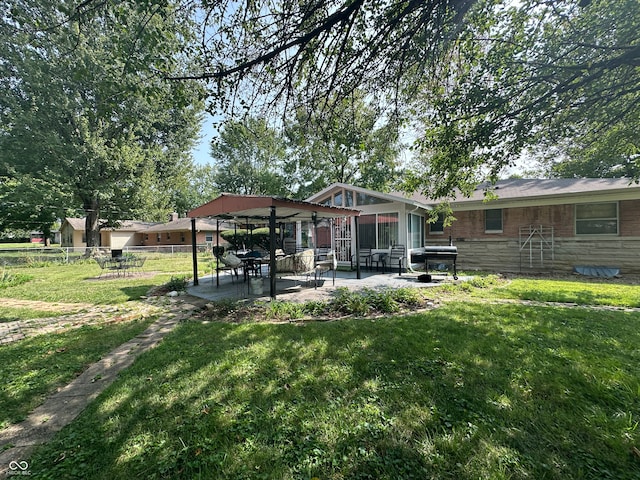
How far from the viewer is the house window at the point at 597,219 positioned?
439 inches

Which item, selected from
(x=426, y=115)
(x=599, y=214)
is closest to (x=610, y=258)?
(x=599, y=214)

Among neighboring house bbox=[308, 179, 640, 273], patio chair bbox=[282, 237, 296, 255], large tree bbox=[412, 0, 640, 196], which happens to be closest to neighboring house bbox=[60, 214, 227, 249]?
patio chair bbox=[282, 237, 296, 255]

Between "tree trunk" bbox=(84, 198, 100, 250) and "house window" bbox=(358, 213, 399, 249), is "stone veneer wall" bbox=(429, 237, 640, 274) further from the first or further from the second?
"tree trunk" bbox=(84, 198, 100, 250)

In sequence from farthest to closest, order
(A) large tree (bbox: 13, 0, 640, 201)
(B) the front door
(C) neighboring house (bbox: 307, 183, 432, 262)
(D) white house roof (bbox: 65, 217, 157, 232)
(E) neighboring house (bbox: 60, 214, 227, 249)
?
(D) white house roof (bbox: 65, 217, 157, 232)
(E) neighboring house (bbox: 60, 214, 227, 249)
(B) the front door
(C) neighboring house (bbox: 307, 183, 432, 262)
(A) large tree (bbox: 13, 0, 640, 201)

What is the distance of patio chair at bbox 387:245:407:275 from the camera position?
11.5 meters

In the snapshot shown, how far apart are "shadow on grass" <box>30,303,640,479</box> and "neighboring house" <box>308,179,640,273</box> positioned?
8.33 m

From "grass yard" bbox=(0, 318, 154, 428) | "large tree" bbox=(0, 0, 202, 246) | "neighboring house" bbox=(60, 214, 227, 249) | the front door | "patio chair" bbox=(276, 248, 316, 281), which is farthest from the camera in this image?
"neighboring house" bbox=(60, 214, 227, 249)

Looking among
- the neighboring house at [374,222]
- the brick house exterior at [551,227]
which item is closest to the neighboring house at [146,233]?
the neighboring house at [374,222]

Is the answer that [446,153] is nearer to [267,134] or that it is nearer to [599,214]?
[267,134]

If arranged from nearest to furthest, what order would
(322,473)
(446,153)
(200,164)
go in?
1. (322,473)
2. (446,153)
3. (200,164)

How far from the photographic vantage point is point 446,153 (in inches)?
255

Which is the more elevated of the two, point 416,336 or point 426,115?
point 426,115

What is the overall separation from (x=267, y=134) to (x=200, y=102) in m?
1.32

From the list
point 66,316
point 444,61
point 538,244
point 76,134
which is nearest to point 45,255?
point 76,134
